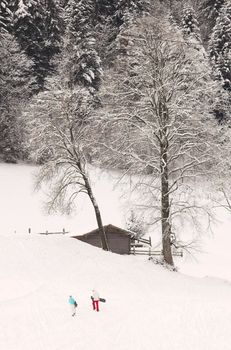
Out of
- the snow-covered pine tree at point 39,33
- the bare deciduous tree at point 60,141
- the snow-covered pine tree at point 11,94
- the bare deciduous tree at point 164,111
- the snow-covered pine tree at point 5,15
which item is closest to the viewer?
the bare deciduous tree at point 164,111

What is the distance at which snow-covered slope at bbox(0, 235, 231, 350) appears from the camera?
39.4 feet

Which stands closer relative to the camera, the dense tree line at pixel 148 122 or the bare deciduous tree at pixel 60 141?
the dense tree line at pixel 148 122

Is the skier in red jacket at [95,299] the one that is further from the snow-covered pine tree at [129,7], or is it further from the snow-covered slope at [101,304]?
the snow-covered pine tree at [129,7]

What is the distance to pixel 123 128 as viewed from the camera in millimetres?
24328

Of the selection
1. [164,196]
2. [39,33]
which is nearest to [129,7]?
[39,33]

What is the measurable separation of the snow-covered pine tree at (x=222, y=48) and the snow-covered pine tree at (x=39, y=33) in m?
17.9

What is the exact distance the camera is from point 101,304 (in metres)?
15.5

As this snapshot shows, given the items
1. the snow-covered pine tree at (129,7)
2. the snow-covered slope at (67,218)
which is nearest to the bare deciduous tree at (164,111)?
the snow-covered slope at (67,218)

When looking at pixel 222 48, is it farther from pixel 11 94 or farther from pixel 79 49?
pixel 11 94

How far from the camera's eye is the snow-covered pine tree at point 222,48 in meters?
49.1

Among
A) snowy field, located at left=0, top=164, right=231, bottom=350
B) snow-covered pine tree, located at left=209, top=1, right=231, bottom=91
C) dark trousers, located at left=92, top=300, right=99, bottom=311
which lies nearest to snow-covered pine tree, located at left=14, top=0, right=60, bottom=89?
snow-covered pine tree, located at left=209, top=1, right=231, bottom=91

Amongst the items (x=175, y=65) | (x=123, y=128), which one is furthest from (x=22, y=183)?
(x=175, y=65)

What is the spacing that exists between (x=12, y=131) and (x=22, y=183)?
5710 mm

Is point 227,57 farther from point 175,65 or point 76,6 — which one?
point 175,65
